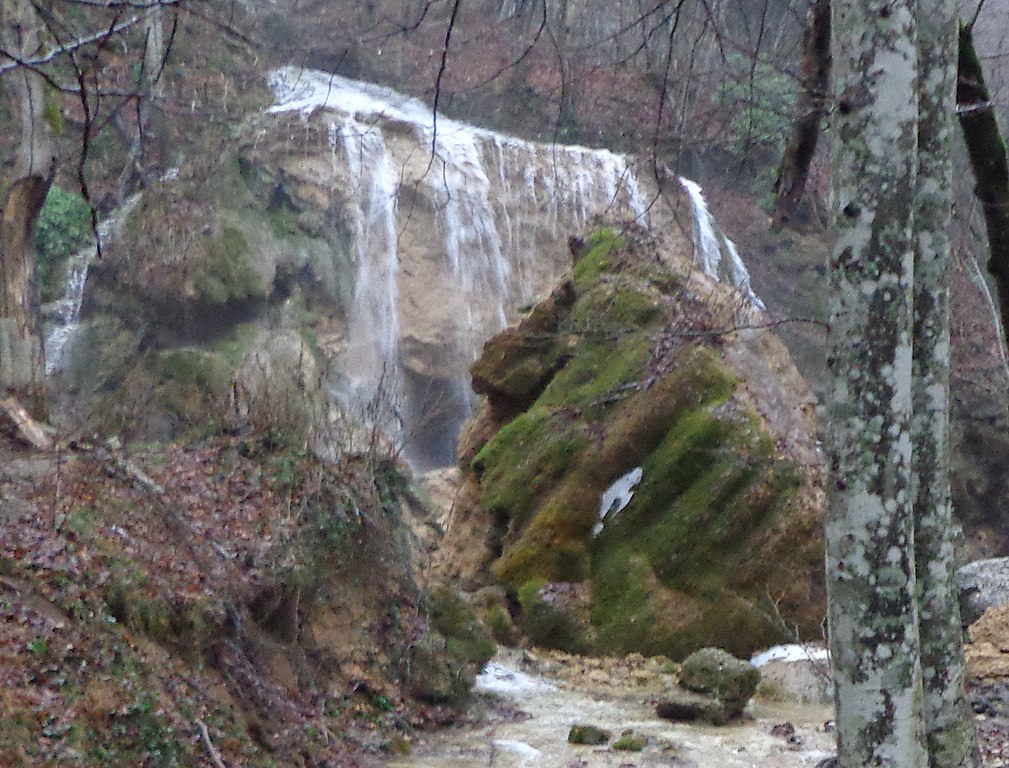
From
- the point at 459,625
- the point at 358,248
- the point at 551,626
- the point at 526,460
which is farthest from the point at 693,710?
the point at 358,248

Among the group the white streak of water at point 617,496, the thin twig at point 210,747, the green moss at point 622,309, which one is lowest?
the thin twig at point 210,747

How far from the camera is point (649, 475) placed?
10.9 metres

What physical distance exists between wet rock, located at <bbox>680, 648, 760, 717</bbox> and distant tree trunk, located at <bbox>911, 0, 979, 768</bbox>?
4.42 meters

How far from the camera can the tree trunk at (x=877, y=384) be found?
3.36 metres

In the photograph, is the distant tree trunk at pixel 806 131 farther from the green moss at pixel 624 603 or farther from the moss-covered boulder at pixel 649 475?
the green moss at pixel 624 603

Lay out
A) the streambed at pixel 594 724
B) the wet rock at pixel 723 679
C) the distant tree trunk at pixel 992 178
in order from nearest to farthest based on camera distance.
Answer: the distant tree trunk at pixel 992 178, the streambed at pixel 594 724, the wet rock at pixel 723 679

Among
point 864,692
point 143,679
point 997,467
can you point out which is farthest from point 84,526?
point 997,467

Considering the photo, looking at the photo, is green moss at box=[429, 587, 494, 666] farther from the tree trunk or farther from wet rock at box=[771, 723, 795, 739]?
the tree trunk

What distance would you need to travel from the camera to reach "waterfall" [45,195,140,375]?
53.7 ft

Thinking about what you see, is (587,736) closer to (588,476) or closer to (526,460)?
(588,476)

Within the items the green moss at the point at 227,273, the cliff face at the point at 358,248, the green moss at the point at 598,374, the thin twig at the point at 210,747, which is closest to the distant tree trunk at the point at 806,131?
the thin twig at the point at 210,747

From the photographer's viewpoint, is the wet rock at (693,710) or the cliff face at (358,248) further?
the cliff face at (358,248)

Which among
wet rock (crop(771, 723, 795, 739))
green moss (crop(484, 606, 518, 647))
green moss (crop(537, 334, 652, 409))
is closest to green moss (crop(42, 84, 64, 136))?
green moss (crop(537, 334, 652, 409))

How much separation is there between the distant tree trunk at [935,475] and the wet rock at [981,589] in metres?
5.82
